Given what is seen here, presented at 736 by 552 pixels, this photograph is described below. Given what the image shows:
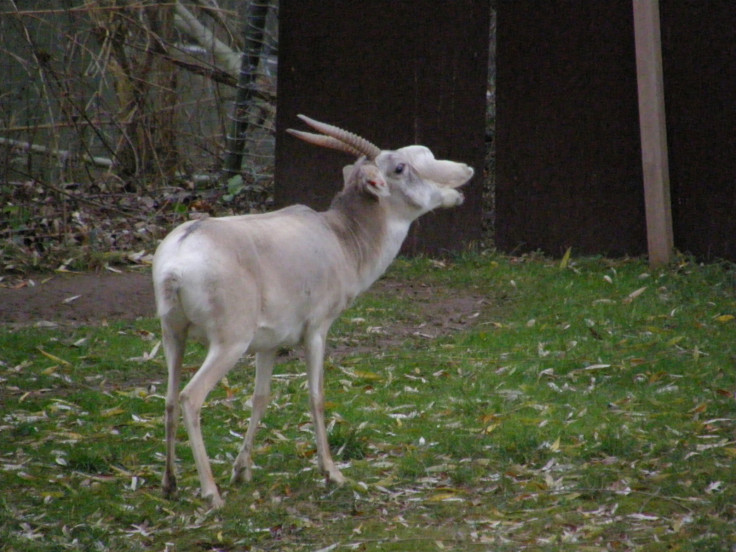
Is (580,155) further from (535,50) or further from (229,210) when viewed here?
(229,210)

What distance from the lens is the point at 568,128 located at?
9.71 m

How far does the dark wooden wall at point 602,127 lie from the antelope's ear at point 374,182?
4380 mm

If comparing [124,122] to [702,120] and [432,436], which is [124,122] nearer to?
[702,120]

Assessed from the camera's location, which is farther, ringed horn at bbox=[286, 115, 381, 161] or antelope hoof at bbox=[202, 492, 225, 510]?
ringed horn at bbox=[286, 115, 381, 161]

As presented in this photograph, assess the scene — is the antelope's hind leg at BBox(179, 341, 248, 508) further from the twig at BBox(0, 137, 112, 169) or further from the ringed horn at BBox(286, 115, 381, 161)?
the twig at BBox(0, 137, 112, 169)

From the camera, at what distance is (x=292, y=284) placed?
4973 millimetres

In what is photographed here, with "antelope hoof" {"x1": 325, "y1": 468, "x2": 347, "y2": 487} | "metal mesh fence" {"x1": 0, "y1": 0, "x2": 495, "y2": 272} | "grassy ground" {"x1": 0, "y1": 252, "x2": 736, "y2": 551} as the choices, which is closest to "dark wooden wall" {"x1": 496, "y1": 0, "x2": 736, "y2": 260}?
"metal mesh fence" {"x1": 0, "y1": 0, "x2": 495, "y2": 272}

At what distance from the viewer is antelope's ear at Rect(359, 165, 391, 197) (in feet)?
18.6

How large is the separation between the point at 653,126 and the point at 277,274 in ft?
16.2

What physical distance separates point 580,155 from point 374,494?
5.52 m

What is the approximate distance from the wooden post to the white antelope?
322 cm

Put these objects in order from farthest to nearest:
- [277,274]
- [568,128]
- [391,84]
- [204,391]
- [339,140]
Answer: [391,84] → [568,128] → [339,140] → [277,274] → [204,391]

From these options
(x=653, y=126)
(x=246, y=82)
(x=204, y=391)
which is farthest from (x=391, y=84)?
(x=204, y=391)

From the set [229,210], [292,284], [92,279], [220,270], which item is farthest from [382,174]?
[229,210]
